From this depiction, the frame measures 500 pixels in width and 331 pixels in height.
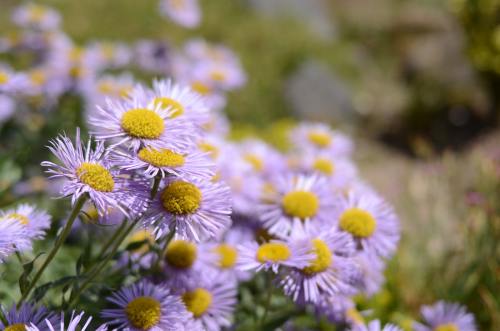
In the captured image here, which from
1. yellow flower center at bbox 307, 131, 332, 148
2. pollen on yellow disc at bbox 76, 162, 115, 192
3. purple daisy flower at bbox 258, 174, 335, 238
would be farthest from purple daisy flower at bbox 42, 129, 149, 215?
yellow flower center at bbox 307, 131, 332, 148

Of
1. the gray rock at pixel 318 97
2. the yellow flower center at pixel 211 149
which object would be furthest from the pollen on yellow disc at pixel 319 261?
the gray rock at pixel 318 97

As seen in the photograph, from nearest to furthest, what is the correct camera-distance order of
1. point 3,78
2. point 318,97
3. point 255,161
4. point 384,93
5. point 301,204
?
point 301,204 < point 3,78 < point 255,161 < point 318,97 < point 384,93

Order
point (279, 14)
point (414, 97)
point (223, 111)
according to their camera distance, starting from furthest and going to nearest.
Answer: point (279, 14), point (414, 97), point (223, 111)

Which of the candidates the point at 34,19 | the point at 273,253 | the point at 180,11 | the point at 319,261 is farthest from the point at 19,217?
the point at 34,19

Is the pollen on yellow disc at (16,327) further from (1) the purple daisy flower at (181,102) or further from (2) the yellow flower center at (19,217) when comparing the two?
(1) the purple daisy flower at (181,102)

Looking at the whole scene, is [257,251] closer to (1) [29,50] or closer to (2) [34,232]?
(2) [34,232]

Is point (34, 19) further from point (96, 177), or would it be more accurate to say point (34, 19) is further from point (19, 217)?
point (96, 177)

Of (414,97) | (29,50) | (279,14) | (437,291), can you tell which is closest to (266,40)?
(279,14)
